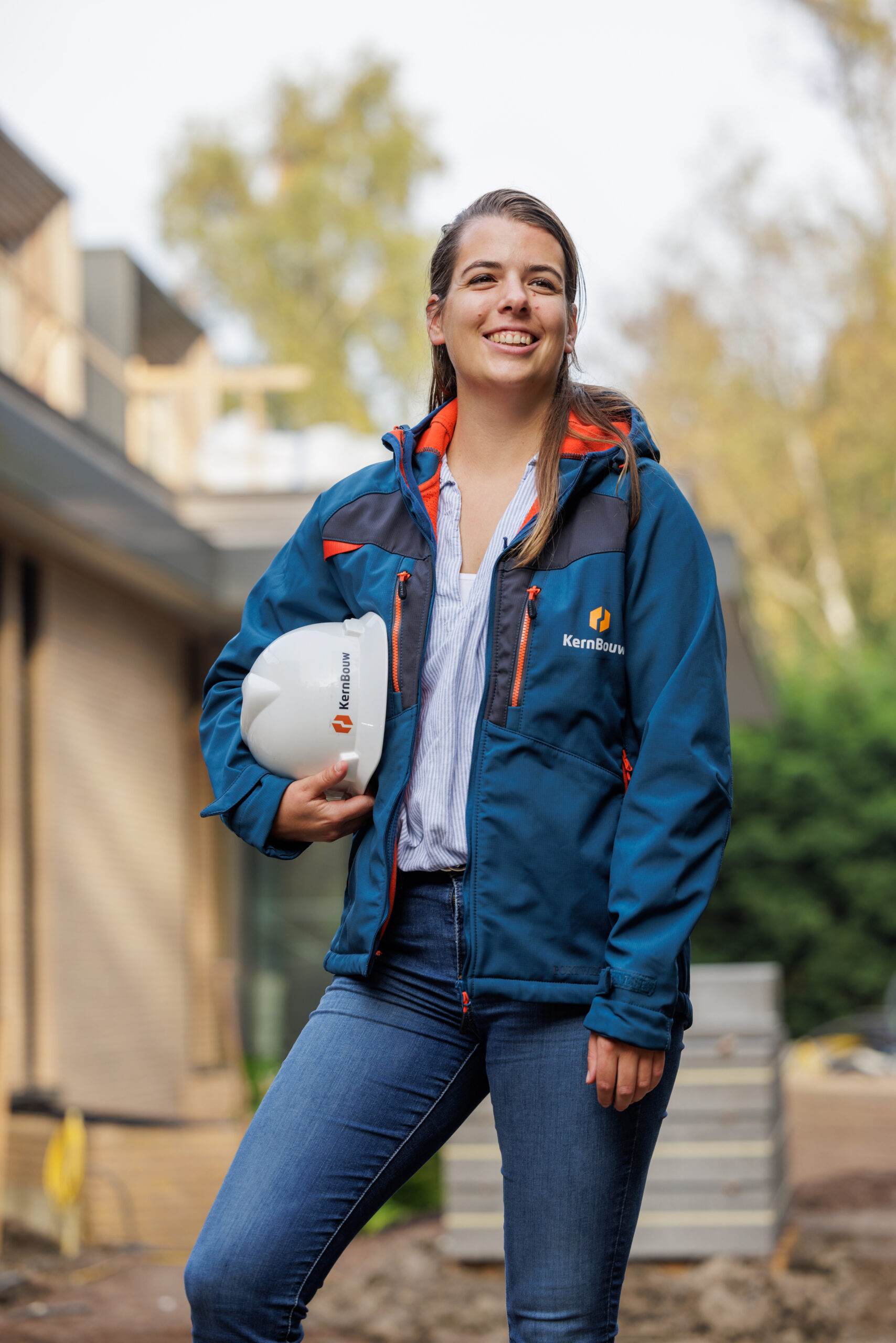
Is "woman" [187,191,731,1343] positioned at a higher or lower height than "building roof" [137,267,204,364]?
lower

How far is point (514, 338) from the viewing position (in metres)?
2.29

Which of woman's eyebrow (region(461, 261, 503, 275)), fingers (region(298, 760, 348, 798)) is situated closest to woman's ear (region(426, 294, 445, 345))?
woman's eyebrow (region(461, 261, 503, 275))

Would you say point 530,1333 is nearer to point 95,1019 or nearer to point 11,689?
point 11,689

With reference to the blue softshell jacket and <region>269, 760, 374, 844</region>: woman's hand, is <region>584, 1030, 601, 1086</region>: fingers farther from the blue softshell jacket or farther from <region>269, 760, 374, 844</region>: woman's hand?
<region>269, 760, 374, 844</region>: woman's hand

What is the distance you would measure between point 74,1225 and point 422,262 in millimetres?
22888

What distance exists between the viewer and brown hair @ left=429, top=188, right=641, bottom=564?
7.20 ft

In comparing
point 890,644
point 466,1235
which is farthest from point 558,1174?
point 890,644

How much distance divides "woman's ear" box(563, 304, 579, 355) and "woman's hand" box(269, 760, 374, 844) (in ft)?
2.42

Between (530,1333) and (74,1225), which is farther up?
(530,1333)

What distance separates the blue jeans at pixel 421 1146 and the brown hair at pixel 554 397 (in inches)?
21.8

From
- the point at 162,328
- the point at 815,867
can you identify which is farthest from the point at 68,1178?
the point at 162,328

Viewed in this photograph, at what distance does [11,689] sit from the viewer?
9602 millimetres

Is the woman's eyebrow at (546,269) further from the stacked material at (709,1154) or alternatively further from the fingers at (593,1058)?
the stacked material at (709,1154)

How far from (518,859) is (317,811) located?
32 centimetres
